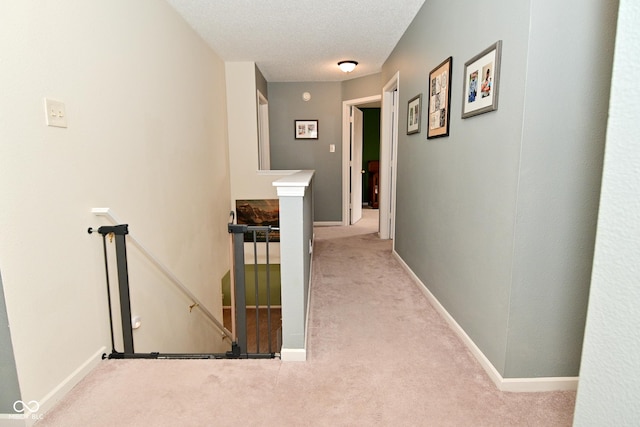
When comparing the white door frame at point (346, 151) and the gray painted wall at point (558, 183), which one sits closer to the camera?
the gray painted wall at point (558, 183)

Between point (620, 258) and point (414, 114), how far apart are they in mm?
2761

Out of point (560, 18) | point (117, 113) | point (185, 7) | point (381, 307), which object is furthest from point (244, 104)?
point (560, 18)

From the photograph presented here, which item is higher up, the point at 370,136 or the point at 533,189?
the point at 370,136

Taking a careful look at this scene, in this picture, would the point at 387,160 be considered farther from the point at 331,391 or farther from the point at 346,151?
the point at 331,391

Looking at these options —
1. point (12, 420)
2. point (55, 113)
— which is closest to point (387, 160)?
point (55, 113)

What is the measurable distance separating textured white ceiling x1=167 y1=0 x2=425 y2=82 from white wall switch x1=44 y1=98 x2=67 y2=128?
1752mm

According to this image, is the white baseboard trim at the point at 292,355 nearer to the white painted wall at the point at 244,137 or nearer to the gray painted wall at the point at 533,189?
the gray painted wall at the point at 533,189

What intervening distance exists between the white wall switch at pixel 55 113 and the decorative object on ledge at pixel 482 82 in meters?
2.10

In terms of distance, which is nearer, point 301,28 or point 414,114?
point 414,114

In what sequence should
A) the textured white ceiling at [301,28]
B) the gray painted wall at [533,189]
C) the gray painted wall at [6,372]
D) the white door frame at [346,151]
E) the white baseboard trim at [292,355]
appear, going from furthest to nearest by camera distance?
the white door frame at [346,151] < the textured white ceiling at [301,28] < the white baseboard trim at [292,355] < the gray painted wall at [533,189] < the gray painted wall at [6,372]

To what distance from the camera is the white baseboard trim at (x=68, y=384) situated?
1.54 meters

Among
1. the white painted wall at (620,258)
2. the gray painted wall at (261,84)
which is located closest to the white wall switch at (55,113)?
the white painted wall at (620,258)

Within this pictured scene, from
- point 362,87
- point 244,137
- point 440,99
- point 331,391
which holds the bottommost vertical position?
point 331,391

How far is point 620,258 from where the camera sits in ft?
Result: 2.35
